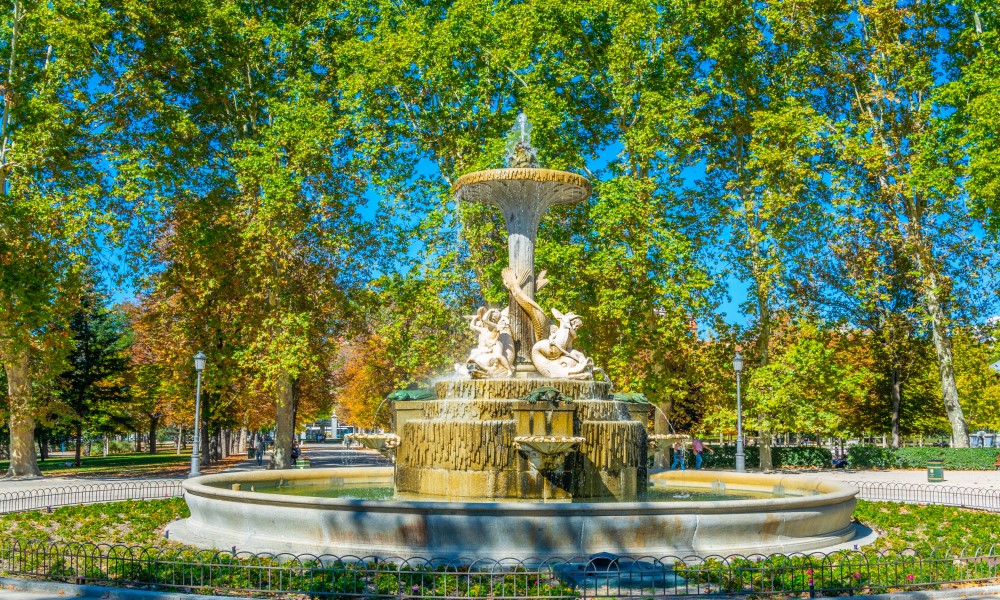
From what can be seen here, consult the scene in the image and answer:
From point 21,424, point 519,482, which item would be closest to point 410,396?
point 519,482

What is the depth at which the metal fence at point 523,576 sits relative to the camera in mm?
8367

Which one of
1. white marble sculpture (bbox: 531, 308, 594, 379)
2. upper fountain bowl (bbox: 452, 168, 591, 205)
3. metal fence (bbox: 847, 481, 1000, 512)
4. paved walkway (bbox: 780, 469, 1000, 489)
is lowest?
paved walkway (bbox: 780, 469, 1000, 489)

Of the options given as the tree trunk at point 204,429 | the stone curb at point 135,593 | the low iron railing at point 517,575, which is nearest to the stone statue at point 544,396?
the low iron railing at point 517,575

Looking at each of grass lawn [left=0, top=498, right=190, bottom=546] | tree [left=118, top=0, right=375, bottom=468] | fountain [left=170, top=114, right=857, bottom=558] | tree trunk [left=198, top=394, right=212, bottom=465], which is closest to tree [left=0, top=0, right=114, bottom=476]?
tree [left=118, top=0, right=375, bottom=468]

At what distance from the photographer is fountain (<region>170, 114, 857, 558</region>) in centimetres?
1010

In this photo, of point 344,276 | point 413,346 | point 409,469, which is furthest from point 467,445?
point 344,276

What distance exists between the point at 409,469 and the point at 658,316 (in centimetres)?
1798

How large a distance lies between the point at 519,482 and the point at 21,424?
22564mm

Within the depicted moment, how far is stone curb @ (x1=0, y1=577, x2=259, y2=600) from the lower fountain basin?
2.11 m

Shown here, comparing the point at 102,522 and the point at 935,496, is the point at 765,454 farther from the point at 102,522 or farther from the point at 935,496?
the point at 102,522

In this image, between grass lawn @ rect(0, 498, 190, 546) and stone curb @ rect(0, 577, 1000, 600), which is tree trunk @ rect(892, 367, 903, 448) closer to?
stone curb @ rect(0, 577, 1000, 600)

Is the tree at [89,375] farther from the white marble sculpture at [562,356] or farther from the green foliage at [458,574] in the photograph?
the green foliage at [458,574]

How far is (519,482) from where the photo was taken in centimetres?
1308

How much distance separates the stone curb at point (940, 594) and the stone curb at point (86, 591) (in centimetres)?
654
